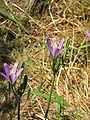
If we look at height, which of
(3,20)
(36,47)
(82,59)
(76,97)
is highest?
(3,20)

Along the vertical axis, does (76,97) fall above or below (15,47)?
below

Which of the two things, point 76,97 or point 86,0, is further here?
point 86,0

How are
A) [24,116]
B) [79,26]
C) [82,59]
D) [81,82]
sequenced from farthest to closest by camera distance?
[79,26] → [82,59] → [81,82] → [24,116]

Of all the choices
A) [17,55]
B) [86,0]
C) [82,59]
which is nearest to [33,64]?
A: [17,55]

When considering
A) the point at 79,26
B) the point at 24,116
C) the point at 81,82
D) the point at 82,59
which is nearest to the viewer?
the point at 24,116

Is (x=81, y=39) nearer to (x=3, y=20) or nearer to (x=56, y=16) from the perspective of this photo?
(x=56, y=16)

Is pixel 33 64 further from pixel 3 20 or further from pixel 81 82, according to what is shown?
pixel 3 20
